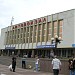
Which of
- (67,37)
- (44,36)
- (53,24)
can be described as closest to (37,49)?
(44,36)

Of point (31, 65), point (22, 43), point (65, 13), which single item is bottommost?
point (31, 65)

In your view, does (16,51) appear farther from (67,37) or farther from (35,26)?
(67,37)

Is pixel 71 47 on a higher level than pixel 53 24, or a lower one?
lower

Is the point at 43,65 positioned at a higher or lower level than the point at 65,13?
lower

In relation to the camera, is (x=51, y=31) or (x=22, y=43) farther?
(x=22, y=43)

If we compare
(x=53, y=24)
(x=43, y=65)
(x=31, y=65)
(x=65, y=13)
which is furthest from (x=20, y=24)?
(x=43, y=65)

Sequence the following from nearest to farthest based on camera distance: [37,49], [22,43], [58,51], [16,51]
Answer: [58,51] < [37,49] < [22,43] < [16,51]

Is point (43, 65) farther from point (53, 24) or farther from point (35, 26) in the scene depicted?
point (35, 26)

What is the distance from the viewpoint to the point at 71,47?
160ft

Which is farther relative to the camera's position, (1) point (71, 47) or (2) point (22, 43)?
(2) point (22, 43)

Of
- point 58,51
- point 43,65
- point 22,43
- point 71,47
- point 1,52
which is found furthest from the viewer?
point 1,52

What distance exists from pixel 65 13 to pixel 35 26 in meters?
12.3

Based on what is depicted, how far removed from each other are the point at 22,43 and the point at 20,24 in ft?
17.8

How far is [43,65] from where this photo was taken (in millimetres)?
29562
